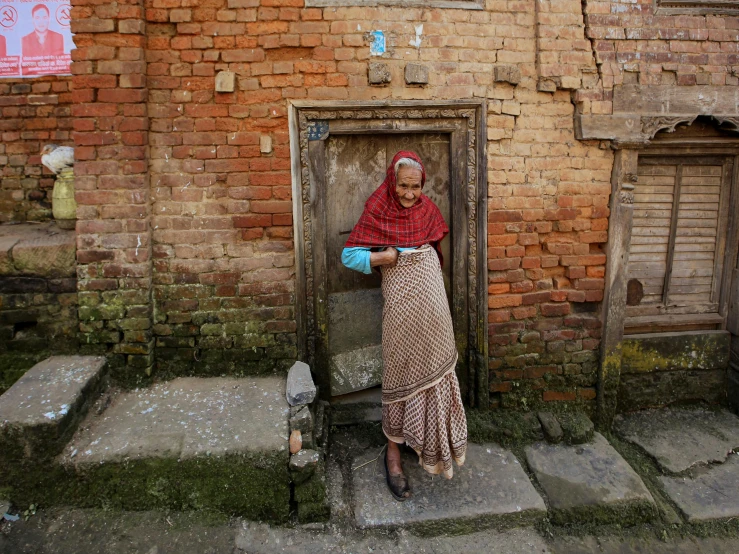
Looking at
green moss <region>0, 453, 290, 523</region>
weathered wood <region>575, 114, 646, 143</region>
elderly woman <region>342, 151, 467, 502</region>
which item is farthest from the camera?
weathered wood <region>575, 114, 646, 143</region>

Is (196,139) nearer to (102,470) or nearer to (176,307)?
(176,307)

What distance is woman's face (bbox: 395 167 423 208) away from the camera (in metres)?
2.81

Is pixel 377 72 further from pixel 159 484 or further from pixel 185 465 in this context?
pixel 159 484

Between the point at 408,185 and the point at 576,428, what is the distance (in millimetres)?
2086

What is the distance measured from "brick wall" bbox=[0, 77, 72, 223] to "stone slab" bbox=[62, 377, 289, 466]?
82.7 inches

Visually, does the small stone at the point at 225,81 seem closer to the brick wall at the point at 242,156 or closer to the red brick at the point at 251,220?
the brick wall at the point at 242,156

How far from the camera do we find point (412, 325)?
288 centimetres

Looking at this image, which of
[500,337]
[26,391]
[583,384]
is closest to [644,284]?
[583,384]

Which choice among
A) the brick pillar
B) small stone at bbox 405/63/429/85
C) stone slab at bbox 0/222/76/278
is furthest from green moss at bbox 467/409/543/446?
stone slab at bbox 0/222/76/278

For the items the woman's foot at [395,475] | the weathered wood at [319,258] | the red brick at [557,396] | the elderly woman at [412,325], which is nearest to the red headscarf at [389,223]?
the elderly woman at [412,325]

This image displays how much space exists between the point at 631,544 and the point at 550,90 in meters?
2.81

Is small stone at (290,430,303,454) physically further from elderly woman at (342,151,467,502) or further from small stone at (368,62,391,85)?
small stone at (368,62,391,85)

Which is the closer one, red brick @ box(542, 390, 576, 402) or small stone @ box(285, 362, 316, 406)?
small stone @ box(285, 362, 316, 406)

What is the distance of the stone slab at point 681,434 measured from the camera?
3473 mm
